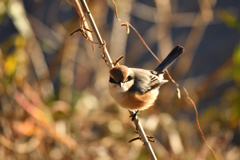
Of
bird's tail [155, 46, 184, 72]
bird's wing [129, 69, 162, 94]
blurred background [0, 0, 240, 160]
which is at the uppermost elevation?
bird's tail [155, 46, 184, 72]

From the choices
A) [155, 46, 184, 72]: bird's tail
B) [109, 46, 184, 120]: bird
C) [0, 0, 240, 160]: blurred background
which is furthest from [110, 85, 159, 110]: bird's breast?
[0, 0, 240, 160]: blurred background

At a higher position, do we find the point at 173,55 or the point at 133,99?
the point at 173,55

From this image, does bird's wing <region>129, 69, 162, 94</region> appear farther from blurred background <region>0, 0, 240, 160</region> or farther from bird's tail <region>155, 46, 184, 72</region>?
blurred background <region>0, 0, 240, 160</region>

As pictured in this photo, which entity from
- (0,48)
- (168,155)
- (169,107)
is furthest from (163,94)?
(0,48)

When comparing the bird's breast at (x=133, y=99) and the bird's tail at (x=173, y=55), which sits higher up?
the bird's tail at (x=173, y=55)

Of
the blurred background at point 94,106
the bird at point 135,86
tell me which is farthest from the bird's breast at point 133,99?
the blurred background at point 94,106

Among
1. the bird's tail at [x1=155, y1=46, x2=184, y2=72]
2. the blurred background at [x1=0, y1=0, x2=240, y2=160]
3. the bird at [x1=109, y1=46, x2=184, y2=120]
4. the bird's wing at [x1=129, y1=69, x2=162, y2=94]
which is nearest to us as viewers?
the bird at [x1=109, y1=46, x2=184, y2=120]

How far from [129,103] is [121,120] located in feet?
5.05

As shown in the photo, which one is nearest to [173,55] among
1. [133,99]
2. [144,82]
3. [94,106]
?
[144,82]

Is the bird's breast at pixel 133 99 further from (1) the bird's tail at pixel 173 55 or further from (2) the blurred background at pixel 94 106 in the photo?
(2) the blurred background at pixel 94 106

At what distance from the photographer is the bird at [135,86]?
2.32 meters

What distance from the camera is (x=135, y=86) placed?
2.51 metres

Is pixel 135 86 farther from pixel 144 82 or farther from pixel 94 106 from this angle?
pixel 94 106

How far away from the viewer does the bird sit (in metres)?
2.32
